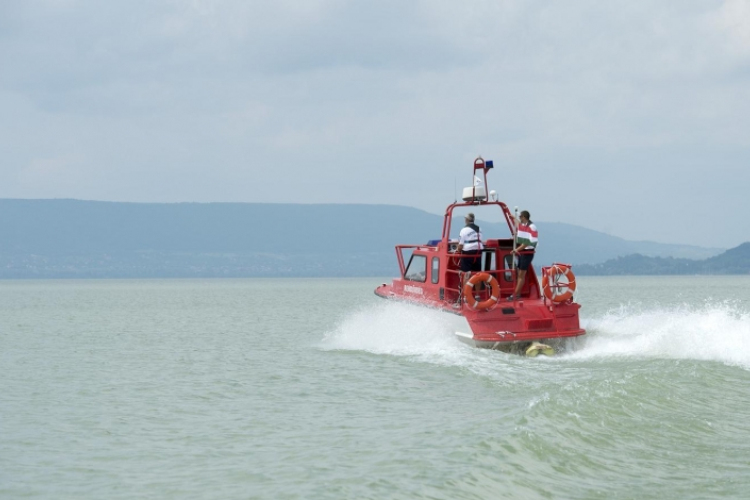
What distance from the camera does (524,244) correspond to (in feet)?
53.4

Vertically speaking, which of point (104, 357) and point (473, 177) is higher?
point (473, 177)

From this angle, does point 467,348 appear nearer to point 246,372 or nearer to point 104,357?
point 246,372

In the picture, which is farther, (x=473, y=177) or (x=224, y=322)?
(x=224, y=322)

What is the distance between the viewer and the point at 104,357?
20.3 meters

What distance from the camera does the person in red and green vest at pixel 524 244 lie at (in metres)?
16.1

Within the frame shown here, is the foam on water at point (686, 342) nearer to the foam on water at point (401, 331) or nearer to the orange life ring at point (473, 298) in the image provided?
the orange life ring at point (473, 298)

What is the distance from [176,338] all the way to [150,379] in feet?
33.4

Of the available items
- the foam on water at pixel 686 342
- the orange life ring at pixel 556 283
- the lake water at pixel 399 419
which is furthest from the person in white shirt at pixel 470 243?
the foam on water at pixel 686 342

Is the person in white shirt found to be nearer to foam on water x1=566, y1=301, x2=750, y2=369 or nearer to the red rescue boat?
the red rescue boat

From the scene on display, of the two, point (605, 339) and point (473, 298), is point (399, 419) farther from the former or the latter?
point (605, 339)

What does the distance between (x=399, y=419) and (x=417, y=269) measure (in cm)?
797

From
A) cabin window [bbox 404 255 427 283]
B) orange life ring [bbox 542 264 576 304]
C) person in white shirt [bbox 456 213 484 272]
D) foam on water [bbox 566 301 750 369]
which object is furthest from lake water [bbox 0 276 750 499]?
person in white shirt [bbox 456 213 484 272]

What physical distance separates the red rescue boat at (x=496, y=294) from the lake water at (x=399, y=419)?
339mm

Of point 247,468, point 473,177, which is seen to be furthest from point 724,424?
point 473,177
